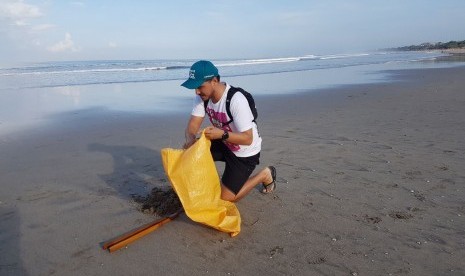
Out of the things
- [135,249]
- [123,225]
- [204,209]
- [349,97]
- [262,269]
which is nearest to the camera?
[262,269]

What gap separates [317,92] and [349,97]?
4.98ft

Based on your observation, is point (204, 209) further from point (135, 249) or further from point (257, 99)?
point (257, 99)

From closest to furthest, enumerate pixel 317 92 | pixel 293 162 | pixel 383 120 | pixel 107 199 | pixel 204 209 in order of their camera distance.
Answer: pixel 204 209 → pixel 107 199 → pixel 293 162 → pixel 383 120 → pixel 317 92

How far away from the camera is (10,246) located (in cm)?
296

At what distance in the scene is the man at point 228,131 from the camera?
3.09m

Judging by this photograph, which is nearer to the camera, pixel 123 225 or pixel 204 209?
pixel 204 209

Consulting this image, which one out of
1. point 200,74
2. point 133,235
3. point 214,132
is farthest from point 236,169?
point 133,235

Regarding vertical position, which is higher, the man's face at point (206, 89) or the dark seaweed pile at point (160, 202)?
the man's face at point (206, 89)

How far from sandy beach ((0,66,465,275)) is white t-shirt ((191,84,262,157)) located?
0.58 m

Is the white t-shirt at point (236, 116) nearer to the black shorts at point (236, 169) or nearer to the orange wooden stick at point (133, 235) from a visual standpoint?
the black shorts at point (236, 169)

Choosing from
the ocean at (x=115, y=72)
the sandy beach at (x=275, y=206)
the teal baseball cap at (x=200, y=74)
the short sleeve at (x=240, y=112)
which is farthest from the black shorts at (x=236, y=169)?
the ocean at (x=115, y=72)

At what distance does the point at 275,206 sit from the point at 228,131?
0.94 meters

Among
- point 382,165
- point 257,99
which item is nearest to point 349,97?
point 257,99

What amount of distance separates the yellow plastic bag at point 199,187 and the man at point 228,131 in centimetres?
20
